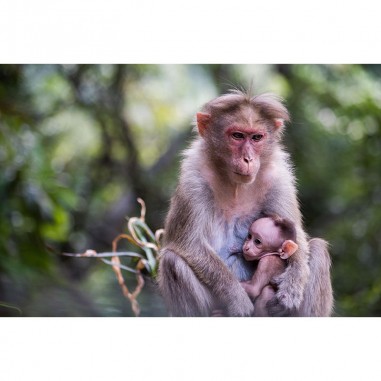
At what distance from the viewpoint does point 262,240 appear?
11.1ft

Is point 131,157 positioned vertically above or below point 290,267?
below

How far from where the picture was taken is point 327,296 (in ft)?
11.6

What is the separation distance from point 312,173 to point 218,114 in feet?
11.9

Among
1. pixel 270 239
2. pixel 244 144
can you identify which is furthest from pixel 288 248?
pixel 244 144

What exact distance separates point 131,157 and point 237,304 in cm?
434

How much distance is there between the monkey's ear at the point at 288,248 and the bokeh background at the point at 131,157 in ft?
6.77

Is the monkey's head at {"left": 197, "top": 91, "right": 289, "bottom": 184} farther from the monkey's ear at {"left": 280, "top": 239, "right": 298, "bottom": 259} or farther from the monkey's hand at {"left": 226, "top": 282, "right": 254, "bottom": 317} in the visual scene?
the monkey's hand at {"left": 226, "top": 282, "right": 254, "bottom": 317}

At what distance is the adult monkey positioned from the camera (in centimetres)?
340

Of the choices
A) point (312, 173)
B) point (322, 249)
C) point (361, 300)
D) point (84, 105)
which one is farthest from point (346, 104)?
point (322, 249)

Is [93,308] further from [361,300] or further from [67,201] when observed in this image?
[361,300]

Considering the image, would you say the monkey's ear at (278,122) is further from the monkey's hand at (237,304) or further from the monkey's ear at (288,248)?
the monkey's hand at (237,304)

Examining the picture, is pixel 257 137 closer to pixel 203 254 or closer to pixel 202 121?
pixel 202 121

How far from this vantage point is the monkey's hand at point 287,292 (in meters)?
3.36

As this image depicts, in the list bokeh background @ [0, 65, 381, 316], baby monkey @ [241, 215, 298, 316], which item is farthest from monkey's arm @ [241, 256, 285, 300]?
bokeh background @ [0, 65, 381, 316]
